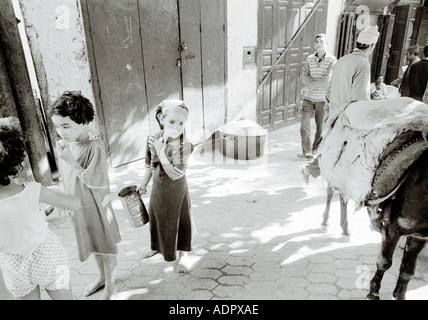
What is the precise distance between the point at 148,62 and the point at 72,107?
3739 mm

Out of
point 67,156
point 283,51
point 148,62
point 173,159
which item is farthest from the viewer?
point 283,51

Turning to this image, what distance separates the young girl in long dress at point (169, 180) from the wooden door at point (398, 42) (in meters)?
11.0

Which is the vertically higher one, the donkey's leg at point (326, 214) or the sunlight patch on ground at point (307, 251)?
the donkey's leg at point (326, 214)

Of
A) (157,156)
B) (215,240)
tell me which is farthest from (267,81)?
(157,156)

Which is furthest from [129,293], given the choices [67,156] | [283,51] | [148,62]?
[283,51]

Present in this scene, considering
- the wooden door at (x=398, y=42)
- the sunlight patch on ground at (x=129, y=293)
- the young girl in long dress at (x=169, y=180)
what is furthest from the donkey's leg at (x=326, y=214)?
the wooden door at (x=398, y=42)

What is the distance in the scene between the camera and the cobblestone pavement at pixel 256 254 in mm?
3111

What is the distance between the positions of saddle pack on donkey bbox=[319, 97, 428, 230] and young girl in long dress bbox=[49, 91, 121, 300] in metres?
2.05

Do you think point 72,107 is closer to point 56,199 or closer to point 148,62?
point 56,199

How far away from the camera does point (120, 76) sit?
556 centimetres

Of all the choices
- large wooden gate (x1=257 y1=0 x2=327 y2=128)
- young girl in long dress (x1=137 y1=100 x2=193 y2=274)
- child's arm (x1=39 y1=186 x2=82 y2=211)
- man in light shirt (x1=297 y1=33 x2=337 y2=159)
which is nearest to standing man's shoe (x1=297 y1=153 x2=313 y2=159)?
man in light shirt (x1=297 y1=33 x2=337 y2=159)

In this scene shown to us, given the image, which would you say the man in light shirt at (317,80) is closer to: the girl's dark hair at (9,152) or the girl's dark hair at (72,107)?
the girl's dark hair at (72,107)

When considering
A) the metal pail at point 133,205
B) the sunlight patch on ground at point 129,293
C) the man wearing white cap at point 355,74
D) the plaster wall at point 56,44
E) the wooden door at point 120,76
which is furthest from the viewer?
the wooden door at point 120,76

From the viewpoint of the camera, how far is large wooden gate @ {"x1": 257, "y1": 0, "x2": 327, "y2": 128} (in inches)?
294
